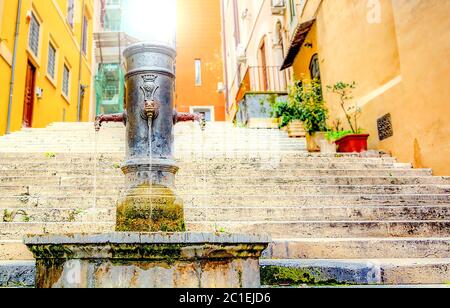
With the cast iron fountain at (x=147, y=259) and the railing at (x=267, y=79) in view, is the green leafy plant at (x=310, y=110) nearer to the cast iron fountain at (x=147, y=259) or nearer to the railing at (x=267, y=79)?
the railing at (x=267, y=79)

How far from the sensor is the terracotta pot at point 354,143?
8312mm

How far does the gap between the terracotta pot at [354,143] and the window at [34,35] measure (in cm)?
1038

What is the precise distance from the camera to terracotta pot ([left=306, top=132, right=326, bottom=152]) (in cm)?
900

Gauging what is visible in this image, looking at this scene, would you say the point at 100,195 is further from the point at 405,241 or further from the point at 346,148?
the point at 346,148

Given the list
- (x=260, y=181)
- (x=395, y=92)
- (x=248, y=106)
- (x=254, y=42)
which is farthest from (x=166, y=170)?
(x=254, y=42)

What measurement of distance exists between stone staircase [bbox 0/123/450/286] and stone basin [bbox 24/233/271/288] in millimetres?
1159

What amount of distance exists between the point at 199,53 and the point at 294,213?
23.9 meters

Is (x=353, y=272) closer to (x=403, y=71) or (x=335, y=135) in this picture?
(x=403, y=71)

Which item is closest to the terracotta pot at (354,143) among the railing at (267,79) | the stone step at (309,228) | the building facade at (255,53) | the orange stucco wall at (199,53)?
the stone step at (309,228)

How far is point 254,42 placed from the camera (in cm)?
2075

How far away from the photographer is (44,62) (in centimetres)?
1435

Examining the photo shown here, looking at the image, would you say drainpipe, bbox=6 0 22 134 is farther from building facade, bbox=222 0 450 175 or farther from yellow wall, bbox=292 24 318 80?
yellow wall, bbox=292 24 318 80

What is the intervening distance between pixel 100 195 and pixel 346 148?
5.15m

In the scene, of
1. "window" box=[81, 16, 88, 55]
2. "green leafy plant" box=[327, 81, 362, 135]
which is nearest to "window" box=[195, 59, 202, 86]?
"window" box=[81, 16, 88, 55]
